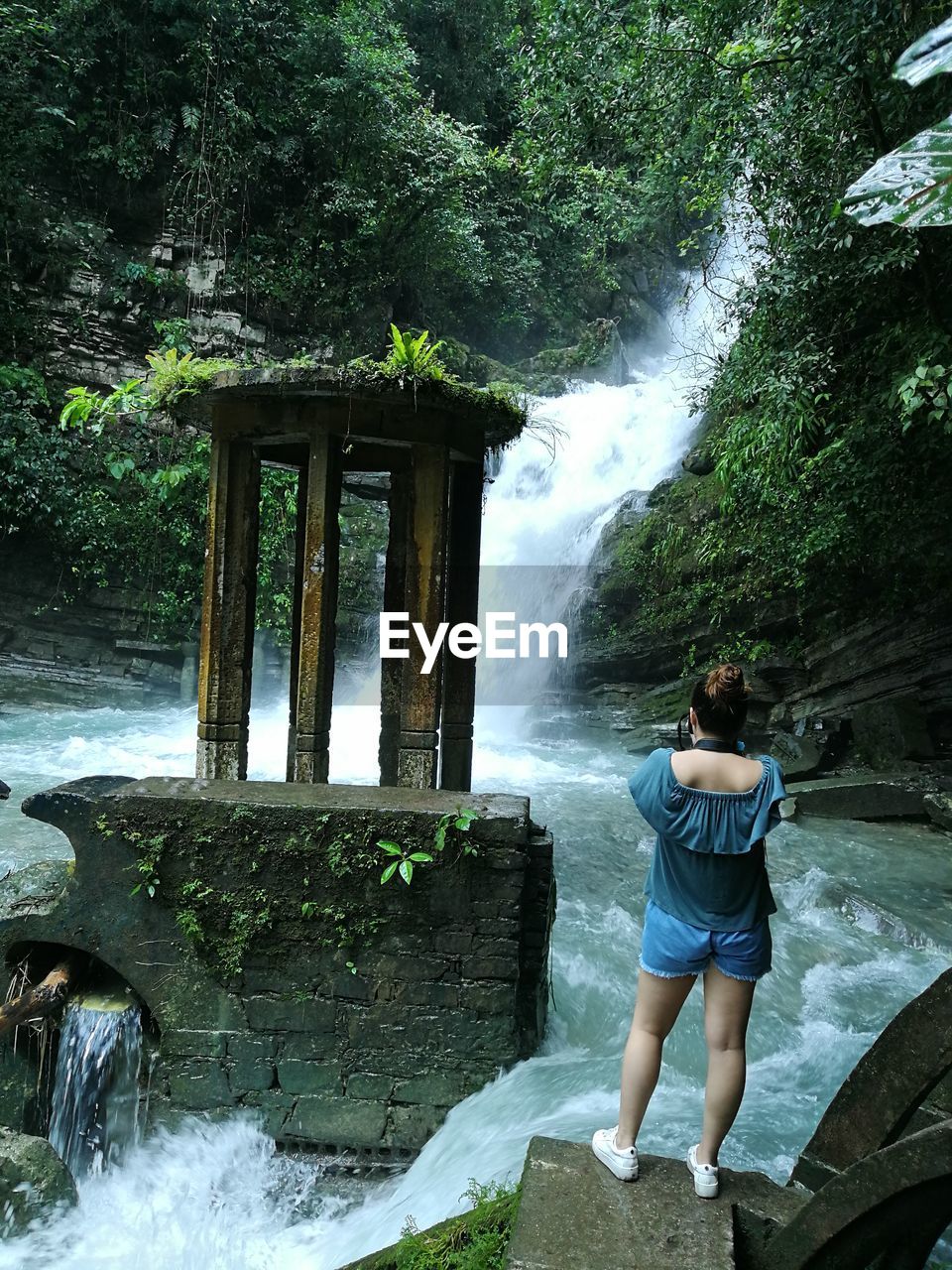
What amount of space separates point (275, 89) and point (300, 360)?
13315 mm

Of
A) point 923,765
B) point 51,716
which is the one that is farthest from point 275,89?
point 923,765

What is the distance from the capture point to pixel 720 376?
769 cm

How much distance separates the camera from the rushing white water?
377cm

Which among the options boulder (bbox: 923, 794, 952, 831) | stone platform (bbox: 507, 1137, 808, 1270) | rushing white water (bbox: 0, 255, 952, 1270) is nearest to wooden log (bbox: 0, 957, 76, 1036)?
rushing white water (bbox: 0, 255, 952, 1270)

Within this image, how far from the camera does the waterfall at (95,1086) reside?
14.0 feet

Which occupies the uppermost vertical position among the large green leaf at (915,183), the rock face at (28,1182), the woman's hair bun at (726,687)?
the large green leaf at (915,183)

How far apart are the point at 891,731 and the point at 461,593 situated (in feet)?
21.2

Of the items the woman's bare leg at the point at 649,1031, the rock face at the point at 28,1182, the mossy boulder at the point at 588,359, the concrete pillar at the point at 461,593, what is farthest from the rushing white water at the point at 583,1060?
the mossy boulder at the point at 588,359

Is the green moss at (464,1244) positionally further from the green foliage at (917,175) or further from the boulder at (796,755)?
the boulder at (796,755)

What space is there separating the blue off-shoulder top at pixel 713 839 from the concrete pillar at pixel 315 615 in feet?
10.1

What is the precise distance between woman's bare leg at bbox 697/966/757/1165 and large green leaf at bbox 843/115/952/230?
2.09 metres

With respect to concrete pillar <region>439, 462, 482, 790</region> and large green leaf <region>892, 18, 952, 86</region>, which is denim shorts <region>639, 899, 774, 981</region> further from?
concrete pillar <region>439, 462, 482, 790</region>

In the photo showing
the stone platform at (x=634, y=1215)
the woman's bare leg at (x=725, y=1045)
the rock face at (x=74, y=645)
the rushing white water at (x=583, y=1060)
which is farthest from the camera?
the rock face at (x=74, y=645)

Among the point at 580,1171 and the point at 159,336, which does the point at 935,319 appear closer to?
the point at 580,1171
